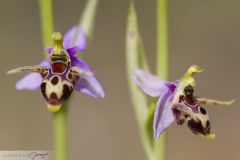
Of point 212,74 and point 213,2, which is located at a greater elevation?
point 213,2

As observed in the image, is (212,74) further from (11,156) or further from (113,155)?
(11,156)

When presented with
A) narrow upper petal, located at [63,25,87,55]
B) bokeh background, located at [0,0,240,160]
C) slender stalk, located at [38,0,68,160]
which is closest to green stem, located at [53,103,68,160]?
slender stalk, located at [38,0,68,160]

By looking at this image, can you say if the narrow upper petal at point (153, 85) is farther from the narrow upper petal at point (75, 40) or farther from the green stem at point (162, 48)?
the narrow upper petal at point (75, 40)

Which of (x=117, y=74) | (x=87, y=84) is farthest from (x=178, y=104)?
(x=117, y=74)

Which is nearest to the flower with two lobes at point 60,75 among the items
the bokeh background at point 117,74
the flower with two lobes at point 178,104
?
the flower with two lobes at point 178,104

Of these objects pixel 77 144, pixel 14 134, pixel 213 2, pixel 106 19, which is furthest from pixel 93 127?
pixel 213 2

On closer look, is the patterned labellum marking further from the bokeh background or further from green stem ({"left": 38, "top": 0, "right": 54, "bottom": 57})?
the bokeh background
